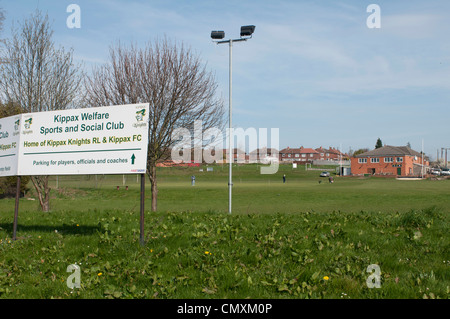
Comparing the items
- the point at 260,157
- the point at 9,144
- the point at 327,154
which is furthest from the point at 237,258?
the point at 327,154

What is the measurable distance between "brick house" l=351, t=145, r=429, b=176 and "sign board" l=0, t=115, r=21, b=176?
9707 cm

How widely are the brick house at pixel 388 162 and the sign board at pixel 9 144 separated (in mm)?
97070

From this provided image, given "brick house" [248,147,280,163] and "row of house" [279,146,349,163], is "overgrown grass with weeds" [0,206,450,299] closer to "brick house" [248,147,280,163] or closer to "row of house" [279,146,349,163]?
"brick house" [248,147,280,163]

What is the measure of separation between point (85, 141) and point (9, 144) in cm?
266

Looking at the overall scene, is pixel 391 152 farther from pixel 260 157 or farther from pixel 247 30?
pixel 247 30

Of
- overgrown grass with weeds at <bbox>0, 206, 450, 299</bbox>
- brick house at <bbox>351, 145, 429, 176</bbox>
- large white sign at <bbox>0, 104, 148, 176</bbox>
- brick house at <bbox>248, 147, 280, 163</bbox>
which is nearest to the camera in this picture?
overgrown grass with weeds at <bbox>0, 206, 450, 299</bbox>

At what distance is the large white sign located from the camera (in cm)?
724

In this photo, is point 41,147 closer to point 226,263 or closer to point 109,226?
point 109,226

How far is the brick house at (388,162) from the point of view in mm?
97062

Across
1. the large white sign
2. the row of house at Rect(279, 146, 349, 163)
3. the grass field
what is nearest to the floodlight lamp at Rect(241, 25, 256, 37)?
the large white sign

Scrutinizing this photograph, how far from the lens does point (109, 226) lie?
26.8 ft

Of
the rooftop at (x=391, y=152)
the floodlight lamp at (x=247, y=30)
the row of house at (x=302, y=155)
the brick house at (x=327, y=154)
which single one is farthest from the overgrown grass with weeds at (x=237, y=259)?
the brick house at (x=327, y=154)

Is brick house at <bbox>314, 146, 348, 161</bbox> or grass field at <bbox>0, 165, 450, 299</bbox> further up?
brick house at <bbox>314, 146, 348, 161</bbox>
